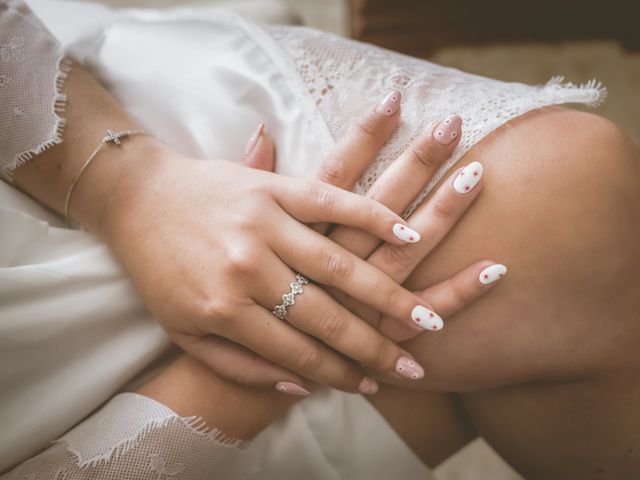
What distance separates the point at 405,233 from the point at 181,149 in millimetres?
398

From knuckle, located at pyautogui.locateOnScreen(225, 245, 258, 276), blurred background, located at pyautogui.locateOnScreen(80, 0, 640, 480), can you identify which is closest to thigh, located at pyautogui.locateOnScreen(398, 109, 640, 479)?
knuckle, located at pyautogui.locateOnScreen(225, 245, 258, 276)

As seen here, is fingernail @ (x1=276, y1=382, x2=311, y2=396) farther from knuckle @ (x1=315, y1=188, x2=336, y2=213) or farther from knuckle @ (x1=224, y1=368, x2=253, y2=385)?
knuckle @ (x1=315, y1=188, x2=336, y2=213)

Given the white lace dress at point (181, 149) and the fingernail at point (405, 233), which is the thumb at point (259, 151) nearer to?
the white lace dress at point (181, 149)

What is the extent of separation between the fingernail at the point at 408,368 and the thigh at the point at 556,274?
0.08 ft

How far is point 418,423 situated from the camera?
801 mm

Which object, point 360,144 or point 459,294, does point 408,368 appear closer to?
point 459,294

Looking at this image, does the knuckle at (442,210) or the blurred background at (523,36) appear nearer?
the knuckle at (442,210)

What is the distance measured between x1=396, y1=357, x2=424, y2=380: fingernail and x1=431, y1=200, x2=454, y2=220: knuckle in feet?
0.62

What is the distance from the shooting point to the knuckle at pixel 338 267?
2.08ft

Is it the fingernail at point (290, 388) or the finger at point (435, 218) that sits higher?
the finger at point (435, 218)

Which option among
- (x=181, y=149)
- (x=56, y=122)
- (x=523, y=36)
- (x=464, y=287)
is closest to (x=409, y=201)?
(x=464, y=287)

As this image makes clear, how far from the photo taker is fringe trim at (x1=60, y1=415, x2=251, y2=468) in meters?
0.62

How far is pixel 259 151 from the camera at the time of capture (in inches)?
28.4

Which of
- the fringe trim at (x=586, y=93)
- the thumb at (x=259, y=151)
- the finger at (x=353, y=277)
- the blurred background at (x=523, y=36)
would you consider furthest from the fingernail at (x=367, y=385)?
the blurred background at (x=523, y=36)
